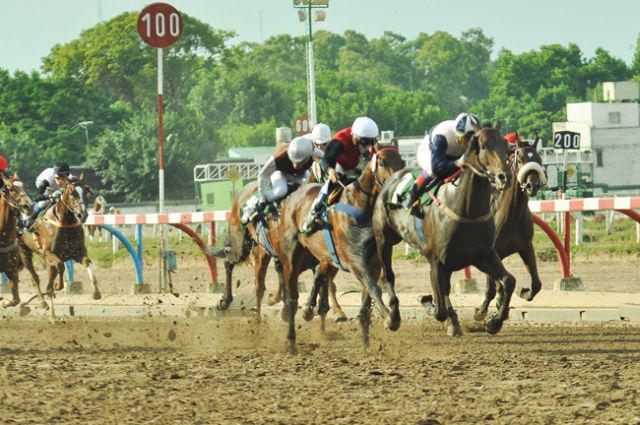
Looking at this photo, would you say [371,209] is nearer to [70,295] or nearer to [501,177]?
[501,177]

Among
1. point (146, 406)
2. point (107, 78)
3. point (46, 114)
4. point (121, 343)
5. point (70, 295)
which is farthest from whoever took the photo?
point (107, 78)

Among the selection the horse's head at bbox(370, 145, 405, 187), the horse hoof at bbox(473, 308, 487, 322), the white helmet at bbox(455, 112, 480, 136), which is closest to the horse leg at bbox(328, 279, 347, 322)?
the horse hoof at bbox(473, 308, 487, 322)

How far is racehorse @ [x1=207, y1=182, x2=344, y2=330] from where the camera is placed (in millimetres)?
15398

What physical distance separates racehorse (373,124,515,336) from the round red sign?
31.8ft

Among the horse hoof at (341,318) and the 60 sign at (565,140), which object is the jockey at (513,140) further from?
the 60 sign at (565,140)

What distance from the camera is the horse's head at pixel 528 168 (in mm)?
14117

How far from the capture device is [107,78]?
10994 cm

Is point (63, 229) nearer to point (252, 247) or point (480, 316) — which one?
point (252, 247)

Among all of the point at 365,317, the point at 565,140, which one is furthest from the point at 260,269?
the point at 565,140

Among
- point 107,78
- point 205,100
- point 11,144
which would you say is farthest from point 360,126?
point 205,100

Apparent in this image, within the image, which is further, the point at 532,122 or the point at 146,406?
the point at 532,122

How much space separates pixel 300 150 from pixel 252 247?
2.35m

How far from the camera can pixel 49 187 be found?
2008 cm

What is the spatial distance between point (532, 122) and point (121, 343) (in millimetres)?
115234
